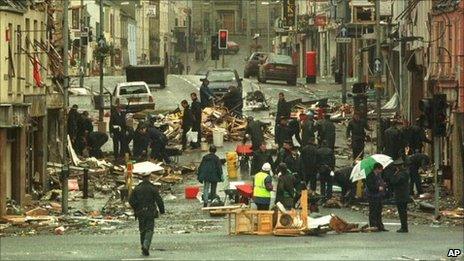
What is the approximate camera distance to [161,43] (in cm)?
16212

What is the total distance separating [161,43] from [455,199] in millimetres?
119927

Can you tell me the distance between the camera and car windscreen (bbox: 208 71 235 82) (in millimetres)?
71938

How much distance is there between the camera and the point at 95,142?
5550 centimetres

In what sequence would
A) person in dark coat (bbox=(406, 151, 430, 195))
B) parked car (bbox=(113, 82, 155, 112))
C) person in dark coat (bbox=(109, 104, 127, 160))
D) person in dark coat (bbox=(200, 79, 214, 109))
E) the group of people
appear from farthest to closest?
parked car (bbox=(113, 82, 155, 112)), person in dark coat (bbox=(200, 79, 214, 109)), the group of people, person in dark coat (bbox=(109, 104, 127, 160)), person in dark coat (bbox=(406, 151, 430, 195))

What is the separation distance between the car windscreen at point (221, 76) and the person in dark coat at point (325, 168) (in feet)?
95.1

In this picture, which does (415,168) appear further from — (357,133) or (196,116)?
(196,116)

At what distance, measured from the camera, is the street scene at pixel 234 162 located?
3241cm

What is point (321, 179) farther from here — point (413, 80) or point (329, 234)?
point (413, 80)

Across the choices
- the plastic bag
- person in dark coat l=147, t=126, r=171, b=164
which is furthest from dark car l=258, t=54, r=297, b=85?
person in dark coat l=147, t=126, r=171, b=164

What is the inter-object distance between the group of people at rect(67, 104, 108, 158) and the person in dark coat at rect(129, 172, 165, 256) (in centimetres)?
2508

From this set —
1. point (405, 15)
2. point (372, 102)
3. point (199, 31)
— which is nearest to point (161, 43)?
point (199, 31)

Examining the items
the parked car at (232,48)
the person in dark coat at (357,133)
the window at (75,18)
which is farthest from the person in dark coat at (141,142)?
the parked car at (232,48)

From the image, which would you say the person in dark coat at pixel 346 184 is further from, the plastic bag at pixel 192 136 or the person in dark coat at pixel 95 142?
the plastic bag at pixel 192 136

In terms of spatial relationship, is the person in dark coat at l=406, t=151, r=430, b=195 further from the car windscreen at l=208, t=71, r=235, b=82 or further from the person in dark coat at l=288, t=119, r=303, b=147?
the car windscreen at l=208, t=71, r=235, b=82
